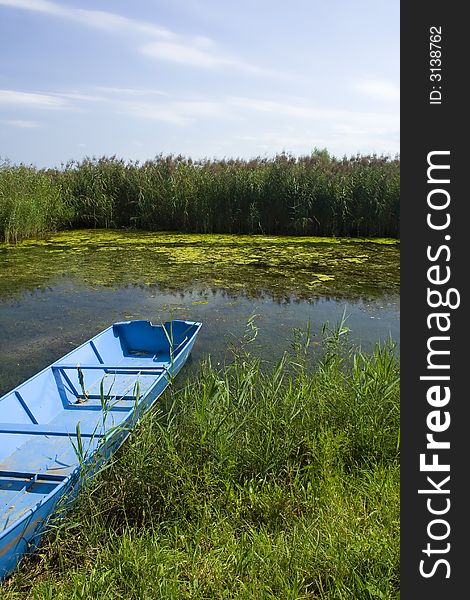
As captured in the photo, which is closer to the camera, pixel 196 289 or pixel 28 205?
pixel 196 289

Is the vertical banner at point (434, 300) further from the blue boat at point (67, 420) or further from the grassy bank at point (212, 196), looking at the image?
the grassy bank at point (212, 196)

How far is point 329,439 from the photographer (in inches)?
107

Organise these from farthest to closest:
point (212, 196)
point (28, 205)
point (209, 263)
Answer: point (212, 196) < point (28, 205) < point (209, 263)

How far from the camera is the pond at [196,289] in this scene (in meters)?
5.49

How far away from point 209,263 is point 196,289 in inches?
60.0

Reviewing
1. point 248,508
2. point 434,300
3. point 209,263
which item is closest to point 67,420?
point 248,508

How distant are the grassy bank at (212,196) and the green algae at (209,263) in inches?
16.1

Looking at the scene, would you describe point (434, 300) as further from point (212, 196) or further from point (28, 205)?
point (212, 196)

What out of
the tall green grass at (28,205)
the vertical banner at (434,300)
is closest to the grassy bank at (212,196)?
the tall green grass at (28,205)

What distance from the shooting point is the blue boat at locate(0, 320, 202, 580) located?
246 cm

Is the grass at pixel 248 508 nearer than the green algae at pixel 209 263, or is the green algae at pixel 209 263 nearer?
the grass at pixel 248 508

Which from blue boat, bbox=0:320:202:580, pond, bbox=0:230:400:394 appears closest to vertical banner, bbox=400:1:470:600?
blue boat, bbox=0:320:202:580

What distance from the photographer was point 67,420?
12.6ft

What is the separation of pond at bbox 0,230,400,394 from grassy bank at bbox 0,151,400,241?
0.51 meters
